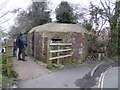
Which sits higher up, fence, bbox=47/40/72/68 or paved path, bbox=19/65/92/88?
fence, bbox=47/40/72/68

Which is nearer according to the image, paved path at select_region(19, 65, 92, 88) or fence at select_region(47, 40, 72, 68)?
paved path at select_region(19, 65, 92, 88)

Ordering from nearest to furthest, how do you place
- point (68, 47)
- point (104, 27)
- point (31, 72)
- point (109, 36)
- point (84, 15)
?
point (31, 72) < point (68, 47) < point (109, 36) < point (104, 27) < point (84, 15)

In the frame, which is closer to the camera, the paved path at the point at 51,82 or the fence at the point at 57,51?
the paved path at the point at 51,82

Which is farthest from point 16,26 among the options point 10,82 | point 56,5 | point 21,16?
point 10,82

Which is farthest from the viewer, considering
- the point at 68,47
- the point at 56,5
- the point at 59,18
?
the point at 56,5

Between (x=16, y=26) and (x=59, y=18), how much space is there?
8.08 m

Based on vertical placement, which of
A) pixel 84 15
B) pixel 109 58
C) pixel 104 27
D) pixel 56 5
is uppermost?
pixel 56 5

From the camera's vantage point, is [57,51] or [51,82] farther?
[57,51]

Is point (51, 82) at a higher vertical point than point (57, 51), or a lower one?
lower

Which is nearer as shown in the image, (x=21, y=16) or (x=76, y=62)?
(x=76, y=62)

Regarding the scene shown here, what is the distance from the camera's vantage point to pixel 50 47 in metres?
10.6

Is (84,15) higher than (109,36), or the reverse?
(84,15)

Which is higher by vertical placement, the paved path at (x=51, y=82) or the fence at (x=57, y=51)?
the fence at (x=57, y=51)

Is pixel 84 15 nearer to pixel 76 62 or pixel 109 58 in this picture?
pixel 109 58
